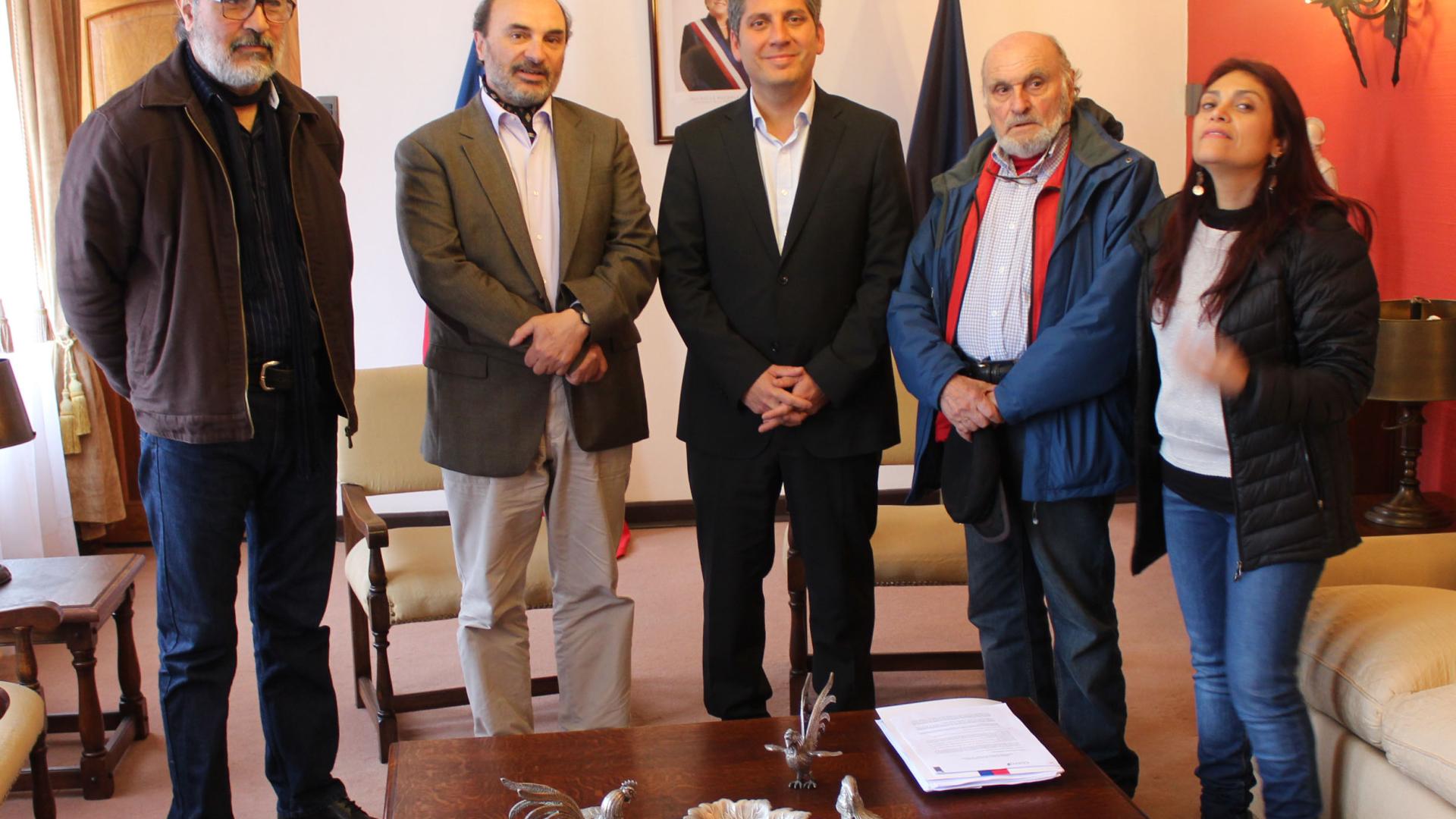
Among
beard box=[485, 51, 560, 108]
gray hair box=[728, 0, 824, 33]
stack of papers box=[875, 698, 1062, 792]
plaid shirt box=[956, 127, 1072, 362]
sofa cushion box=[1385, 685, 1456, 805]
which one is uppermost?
gray hair box=[728, 0, 824, 33]

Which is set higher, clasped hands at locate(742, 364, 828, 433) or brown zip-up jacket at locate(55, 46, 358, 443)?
brown zip-up jacket at locate(55, 46, 358, 443)

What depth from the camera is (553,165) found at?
8.66 feet

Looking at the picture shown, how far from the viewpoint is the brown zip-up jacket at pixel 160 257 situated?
2.21 meters

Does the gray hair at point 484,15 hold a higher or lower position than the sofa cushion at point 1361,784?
higher

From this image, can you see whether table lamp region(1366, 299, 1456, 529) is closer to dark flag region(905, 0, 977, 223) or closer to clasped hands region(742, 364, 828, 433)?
clasped hands region(742, 364, 828, 433)

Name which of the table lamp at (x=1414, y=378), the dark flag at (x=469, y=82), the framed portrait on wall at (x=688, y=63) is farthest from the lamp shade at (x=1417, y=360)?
the dark flag at (x=469, y=82)

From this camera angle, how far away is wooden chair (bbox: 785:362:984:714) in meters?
2.98

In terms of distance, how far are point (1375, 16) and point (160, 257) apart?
10.2 feet

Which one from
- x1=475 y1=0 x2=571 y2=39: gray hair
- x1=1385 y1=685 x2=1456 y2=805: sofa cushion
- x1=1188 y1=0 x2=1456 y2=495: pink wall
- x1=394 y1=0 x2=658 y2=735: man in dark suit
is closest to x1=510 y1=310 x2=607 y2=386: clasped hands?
x1=394 y1=0 x2=658 y2=735: man in dark suit

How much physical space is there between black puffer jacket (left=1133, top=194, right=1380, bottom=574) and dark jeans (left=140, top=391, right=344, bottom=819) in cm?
177

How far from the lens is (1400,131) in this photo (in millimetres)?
3289

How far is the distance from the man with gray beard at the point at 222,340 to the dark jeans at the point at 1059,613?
1394 millimetres

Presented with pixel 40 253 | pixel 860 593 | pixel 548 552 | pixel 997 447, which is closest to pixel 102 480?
pixel 40 253

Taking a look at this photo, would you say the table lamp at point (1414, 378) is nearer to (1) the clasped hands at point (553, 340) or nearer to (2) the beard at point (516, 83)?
(1) the clasped hands at point (553, 340)
